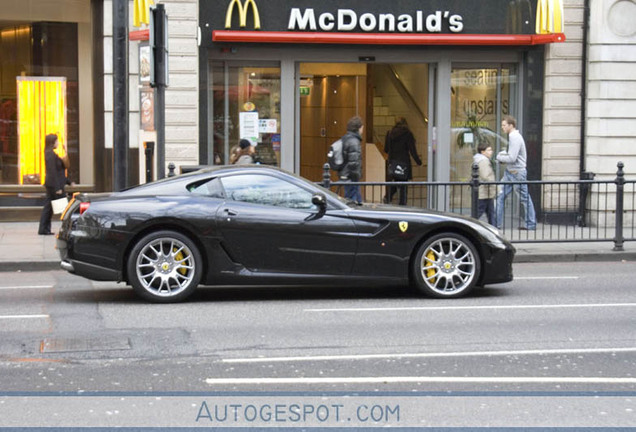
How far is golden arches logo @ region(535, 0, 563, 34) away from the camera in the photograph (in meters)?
17.7

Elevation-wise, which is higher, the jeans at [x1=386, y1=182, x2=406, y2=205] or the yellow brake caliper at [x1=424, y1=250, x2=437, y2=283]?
the jeans at [x1=386, y1=182, x2=406, y2=205]

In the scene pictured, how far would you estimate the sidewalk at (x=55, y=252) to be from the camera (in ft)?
42.9

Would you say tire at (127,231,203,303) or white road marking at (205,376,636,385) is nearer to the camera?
white road marking at (205,376,636,385)

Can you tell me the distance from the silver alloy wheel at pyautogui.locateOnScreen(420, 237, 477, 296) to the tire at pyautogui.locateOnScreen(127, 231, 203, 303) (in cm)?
230

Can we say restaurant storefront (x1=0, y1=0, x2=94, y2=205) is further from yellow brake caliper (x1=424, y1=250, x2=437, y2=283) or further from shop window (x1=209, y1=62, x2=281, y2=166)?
yellow brake caliper (x1=424, y1=250, x2=437, y2=283)

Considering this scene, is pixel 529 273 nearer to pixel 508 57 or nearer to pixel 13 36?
pixel 508 57

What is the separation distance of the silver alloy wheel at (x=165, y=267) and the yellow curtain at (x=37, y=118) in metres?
8.85

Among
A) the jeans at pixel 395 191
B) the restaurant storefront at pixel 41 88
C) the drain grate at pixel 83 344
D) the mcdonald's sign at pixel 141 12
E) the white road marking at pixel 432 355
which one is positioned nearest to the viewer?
the white road marking at pixel 432 355

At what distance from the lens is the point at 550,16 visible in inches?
699

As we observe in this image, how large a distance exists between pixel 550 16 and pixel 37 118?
9.26m

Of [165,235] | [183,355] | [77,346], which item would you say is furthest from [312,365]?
[165,235]

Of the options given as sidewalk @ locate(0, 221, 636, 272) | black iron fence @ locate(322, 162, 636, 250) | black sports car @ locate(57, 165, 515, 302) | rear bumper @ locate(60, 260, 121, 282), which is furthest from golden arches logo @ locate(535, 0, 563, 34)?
rear bumper @ locate(60, 260, 121, 282)

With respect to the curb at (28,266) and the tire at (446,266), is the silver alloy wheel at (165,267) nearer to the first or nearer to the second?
the tire at (446,266)

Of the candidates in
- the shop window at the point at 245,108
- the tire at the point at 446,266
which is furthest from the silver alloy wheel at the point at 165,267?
the shop window at the point at 245,108
